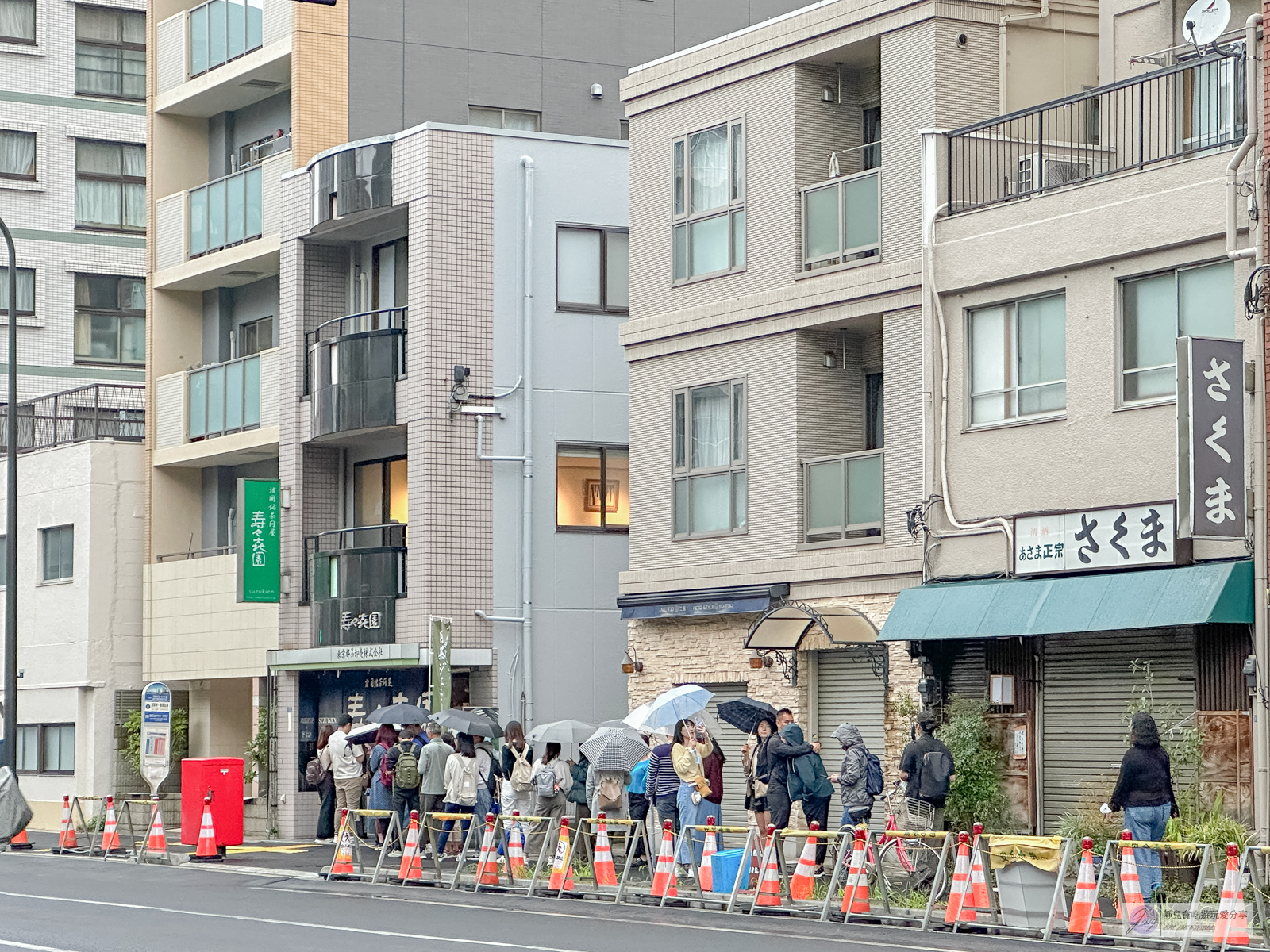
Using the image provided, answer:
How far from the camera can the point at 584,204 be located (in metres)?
32.9

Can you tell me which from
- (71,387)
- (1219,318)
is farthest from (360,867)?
(71,387)

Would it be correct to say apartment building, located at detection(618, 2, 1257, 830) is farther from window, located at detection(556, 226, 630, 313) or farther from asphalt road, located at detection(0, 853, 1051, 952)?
asphalt road, located at detection(0, 853, 1051, 952)

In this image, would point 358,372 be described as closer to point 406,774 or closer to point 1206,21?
point 406,774

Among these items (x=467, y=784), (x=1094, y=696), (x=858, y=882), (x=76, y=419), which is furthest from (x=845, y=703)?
(x=76, y=419)

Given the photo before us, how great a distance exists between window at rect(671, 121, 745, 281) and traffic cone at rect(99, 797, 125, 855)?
9.96 metres

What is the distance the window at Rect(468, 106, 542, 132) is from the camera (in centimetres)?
3528

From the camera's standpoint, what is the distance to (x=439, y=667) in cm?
3117

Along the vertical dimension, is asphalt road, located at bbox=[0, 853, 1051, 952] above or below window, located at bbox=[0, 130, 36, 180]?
below

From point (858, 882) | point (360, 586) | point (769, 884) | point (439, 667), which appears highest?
point (360, 586)

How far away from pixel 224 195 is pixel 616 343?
27.8ft

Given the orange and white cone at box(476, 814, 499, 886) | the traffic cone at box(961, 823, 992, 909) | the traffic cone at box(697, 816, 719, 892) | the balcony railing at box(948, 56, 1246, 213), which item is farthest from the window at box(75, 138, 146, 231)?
the traffic cone at box(961, 823, 992, 909)

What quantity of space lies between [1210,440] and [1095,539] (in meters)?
2.22

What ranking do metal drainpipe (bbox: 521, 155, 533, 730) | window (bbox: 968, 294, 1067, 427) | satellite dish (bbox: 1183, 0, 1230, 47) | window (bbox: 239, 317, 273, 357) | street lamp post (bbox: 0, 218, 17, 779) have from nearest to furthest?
1. satellite dish (bbox: 1183, 0, 1230, 47)
2. window (bbox: 968, 294, 1067, 427)
3. metal drainpipe (bbox: 521, 155, 533, 730)
4. street lamp post (bbox: 0, 218, 17, 779)
5. window (bbox: 239, 317, 273, 357)

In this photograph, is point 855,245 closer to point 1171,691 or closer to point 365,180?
point 1171,691
